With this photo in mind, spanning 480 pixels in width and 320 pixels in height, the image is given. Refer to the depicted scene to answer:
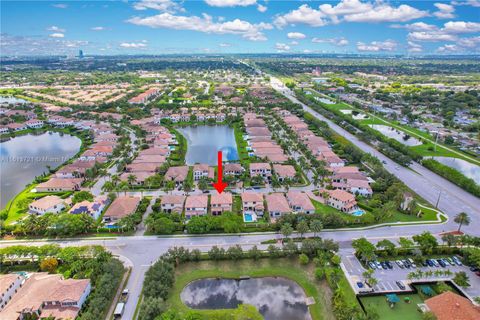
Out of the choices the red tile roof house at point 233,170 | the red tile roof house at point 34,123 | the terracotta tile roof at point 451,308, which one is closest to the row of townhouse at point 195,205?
the red tile roof house at point 233,170

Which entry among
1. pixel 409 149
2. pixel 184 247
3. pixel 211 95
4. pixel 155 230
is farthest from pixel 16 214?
pixel 211 95

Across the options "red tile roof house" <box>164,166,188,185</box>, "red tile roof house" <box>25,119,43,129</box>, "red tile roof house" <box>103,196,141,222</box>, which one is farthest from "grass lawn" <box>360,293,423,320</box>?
"red tile roof house" <box>25,119,43,129</box>

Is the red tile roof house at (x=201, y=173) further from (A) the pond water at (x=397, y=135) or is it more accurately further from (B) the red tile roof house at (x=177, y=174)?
(A) the pond water at (x=397, y=135)

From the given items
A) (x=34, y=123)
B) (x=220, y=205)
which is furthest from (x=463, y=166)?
(x=34, y=123)

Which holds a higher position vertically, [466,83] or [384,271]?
[466,83]

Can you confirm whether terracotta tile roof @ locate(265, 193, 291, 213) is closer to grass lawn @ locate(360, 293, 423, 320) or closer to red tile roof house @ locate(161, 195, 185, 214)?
red tile roof house @ locate(161, 195, 185, 214)

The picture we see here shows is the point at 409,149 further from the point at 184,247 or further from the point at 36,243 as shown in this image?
the point at 36,243

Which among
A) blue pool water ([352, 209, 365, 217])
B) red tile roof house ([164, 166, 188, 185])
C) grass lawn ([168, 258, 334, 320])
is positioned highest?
red tile roof house ([164, 166, 188, 185])
